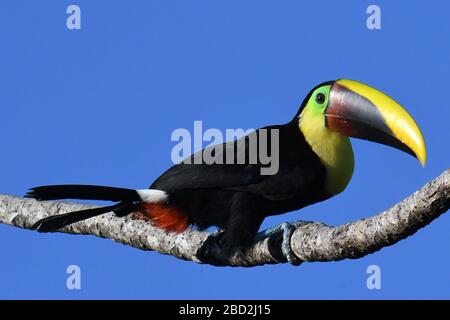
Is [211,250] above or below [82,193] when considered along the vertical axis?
below

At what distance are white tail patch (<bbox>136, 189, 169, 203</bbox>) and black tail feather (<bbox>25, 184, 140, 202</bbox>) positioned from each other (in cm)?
4

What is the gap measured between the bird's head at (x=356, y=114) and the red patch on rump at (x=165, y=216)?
3.67ft

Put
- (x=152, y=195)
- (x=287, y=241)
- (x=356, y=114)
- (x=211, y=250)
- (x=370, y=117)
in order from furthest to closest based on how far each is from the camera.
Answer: (x=356, y=114) < (x=370, y=117) < (x=152, y=195) < (x=211, y=250) < (x=287, y=241)

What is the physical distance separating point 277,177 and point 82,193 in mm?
1343

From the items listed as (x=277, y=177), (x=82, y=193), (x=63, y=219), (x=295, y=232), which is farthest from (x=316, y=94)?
(x=63, y=219)

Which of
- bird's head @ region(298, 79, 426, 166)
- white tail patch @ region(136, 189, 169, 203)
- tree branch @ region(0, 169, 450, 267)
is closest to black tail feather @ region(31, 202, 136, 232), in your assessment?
white tail patch @ region(136, 189, 169, 203)

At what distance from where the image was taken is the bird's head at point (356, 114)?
5.47 m

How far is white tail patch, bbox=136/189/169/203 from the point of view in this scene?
5.53 metres

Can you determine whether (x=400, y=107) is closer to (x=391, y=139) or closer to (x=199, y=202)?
(x=391, y=139)

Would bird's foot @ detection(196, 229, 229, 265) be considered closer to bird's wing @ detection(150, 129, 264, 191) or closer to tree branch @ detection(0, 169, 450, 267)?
tree branch @ detection(0, 169, 450, 267)

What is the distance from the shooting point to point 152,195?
5562 millimetres

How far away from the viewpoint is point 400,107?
554cm

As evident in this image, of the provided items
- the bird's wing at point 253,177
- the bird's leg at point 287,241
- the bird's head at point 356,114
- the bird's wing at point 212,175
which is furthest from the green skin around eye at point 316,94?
the bird's leg at point 287,241

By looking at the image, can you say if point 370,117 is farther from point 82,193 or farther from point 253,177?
point 82,193
